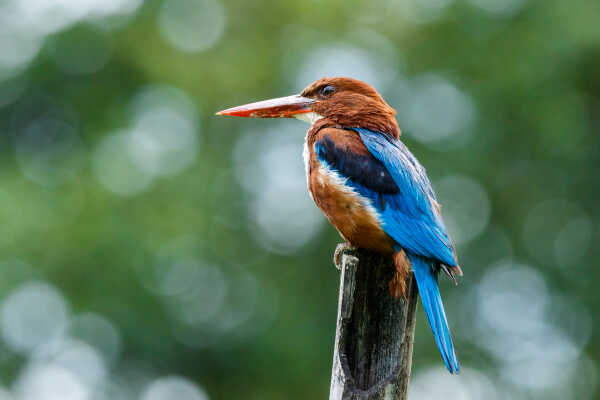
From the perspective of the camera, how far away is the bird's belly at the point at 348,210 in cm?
321

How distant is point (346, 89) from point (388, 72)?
8.41 m

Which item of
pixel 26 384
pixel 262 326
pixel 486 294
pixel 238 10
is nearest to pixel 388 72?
pixel 238 10

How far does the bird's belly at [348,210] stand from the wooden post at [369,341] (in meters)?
0.59

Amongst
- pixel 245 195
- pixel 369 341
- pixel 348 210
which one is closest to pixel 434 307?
pixel 369 341

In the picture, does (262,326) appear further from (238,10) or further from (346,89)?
(346,89)

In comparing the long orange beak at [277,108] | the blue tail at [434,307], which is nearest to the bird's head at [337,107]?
the long orange beak at [277,108]

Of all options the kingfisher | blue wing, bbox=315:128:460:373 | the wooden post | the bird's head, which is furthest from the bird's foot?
the wooden post

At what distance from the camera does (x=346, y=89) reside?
4.05 m

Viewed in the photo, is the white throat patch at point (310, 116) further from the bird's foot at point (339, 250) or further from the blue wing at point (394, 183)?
the bird's foot at point (339, 250)

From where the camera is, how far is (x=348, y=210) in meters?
3.36

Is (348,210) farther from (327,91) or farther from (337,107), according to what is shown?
(327,91)

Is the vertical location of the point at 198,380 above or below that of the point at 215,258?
below

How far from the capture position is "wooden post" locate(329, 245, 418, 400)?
243 centimetres

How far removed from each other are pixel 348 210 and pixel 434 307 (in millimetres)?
741
